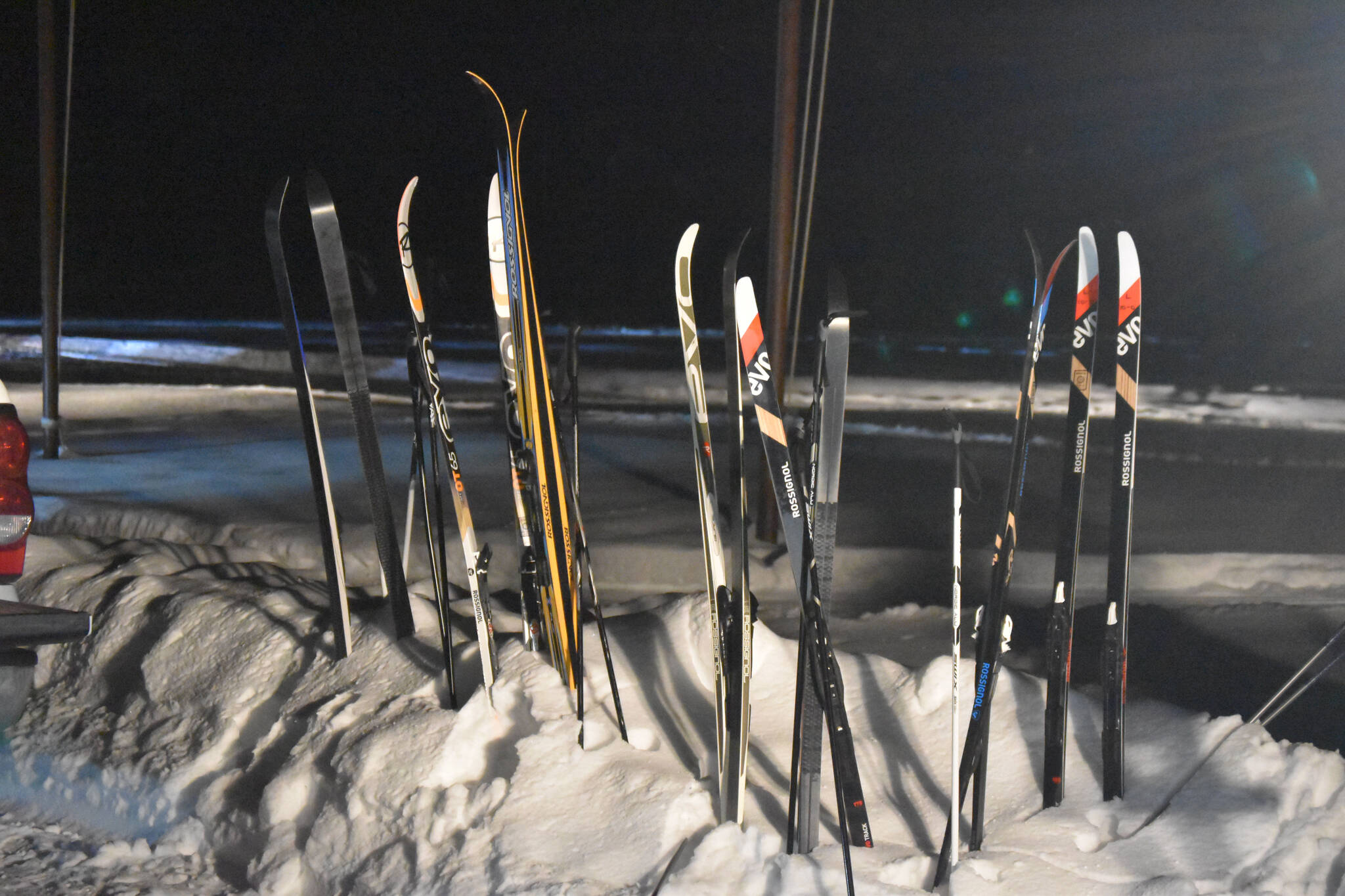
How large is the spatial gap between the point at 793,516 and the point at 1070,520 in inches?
26.1

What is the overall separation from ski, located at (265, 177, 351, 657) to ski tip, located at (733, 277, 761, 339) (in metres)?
1.11

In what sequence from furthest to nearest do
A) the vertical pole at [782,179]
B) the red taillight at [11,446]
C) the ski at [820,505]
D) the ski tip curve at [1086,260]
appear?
the vertical pole at [782,179] → the red taillight at [11,446] → the ski tip curve at [1086,260] → the ski at [820,505]

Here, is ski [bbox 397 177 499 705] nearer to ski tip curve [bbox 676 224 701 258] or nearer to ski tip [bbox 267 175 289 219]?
ski tip [bbox 267 175 289 219]

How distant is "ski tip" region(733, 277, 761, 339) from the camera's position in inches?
61.6

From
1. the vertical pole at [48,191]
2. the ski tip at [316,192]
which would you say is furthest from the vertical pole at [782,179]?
the vertical pole at [48,191]

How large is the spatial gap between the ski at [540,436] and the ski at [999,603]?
2.83ft

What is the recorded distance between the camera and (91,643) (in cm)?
260

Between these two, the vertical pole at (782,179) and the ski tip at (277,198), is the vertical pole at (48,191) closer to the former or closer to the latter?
the ski tip at (277,198)

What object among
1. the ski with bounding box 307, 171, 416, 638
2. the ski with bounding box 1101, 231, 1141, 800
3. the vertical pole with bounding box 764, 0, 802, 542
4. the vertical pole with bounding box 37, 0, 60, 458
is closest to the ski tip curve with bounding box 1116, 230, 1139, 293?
the ski with bounding box 1101, 231, 1141, 800

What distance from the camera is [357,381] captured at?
2.23 meters

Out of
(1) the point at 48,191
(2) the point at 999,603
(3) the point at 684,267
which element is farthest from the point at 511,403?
(1) the point at 48,191

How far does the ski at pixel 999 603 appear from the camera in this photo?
5.63ft

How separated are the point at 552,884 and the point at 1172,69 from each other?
28234 mm

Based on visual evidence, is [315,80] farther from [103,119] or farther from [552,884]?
[552,884]
